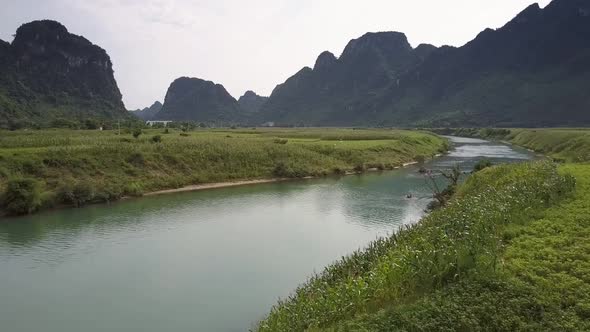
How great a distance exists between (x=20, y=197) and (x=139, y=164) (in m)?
14.7

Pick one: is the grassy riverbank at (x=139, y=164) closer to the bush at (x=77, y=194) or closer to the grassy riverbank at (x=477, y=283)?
the bush at (x=77, y=194)

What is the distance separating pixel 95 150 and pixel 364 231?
32.9 metres

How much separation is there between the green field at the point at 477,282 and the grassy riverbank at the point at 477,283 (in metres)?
0.03

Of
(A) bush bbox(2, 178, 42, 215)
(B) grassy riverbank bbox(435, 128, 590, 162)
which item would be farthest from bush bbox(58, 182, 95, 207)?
(B) grassy riverbank bbox(435, 128, 590, 162)

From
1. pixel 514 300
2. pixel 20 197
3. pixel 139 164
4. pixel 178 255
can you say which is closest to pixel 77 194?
pixel 20 197

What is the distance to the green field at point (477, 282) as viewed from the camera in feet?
34.9

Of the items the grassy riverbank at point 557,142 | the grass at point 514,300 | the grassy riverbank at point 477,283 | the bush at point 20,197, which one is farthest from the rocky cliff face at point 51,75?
the grass at point 514,300

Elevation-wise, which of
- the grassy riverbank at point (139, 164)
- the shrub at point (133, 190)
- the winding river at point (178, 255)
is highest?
the grassy riverbank at point (139, 164)

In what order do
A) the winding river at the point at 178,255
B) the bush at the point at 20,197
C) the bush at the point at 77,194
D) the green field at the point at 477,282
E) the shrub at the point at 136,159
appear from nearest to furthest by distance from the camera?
the green field at the point at 477,282, the winding river at the point at 178,255, the bush at the point at 20,197, the bush at the point at 77,194, the shrub at the point at 136,159

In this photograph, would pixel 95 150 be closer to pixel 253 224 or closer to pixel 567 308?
pixel 253 224

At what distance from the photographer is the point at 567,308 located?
1053 cm

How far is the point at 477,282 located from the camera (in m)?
11.9

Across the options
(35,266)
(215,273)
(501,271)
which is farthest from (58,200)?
(501,271)

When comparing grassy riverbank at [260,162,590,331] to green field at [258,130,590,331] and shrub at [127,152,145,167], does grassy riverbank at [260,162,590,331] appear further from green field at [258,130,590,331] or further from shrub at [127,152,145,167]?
shrub at [127,152,145,167]
